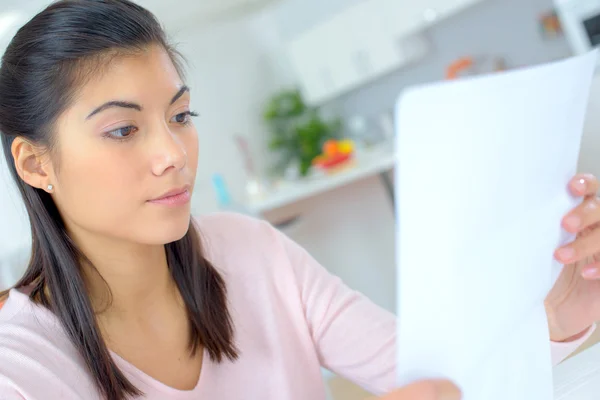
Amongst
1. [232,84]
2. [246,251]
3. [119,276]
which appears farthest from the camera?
[232,84]

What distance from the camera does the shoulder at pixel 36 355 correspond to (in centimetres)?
78

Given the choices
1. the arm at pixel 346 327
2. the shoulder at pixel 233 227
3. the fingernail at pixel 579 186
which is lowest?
the arm at pixel 346 327

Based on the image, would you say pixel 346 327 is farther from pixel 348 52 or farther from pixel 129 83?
pixel 348 52

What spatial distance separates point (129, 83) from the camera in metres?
0.84

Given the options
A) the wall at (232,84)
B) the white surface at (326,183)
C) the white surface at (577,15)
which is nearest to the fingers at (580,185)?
the white surface at (326,183)

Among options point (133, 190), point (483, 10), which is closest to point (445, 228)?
point (133, 190)

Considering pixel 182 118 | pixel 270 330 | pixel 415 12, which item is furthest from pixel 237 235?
pixel 415 12

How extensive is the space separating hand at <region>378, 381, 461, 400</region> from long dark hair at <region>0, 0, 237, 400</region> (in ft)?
1.69

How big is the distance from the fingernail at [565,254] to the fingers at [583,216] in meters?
0.02

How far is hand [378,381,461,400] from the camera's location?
1.55 ft

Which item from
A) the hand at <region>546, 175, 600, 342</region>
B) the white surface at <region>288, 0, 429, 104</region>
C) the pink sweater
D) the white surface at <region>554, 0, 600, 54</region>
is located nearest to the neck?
the pink sweater

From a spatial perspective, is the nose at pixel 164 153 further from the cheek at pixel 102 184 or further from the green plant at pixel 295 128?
the green plant at pixel 295 128

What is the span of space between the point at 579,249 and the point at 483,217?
0.77ft

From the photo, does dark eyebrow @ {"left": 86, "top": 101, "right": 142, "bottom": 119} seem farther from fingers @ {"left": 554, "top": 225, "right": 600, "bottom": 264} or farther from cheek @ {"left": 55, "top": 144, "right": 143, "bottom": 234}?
fingers @ {"left": 554, "top": 225, "right": 600, "bottom": 264}
